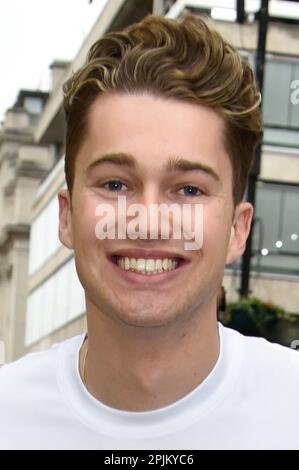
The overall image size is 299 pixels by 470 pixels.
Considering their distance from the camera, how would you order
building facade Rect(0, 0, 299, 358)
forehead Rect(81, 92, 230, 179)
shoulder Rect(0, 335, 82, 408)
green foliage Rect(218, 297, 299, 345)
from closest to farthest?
forehead Rect(81, 92, 230, 179) → shoulder Rect(0, 335, 82, 408) → green foliage Rect(218, 297, 299, 345) → building facade Rect(0, 0, 299, 358)

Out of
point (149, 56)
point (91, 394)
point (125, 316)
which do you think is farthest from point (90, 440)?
point (149, 56)

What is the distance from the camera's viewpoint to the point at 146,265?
1.35 metres

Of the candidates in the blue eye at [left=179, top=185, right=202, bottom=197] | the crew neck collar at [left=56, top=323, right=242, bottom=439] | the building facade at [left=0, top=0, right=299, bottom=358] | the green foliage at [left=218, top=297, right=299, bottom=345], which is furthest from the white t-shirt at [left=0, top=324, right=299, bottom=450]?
the building facade at [left=0, top=0, right=299, bottom=358]

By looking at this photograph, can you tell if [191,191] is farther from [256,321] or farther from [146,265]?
[256,321]

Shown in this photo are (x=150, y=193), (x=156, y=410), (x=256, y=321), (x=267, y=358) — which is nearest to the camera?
(x=150, y=193)

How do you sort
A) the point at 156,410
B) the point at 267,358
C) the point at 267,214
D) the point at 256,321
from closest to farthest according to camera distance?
the point at 156,410
the point at 267,358
the point at 256,321
the point at 267,214

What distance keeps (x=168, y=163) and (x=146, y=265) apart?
0.52ft

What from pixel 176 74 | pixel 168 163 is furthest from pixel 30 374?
pixel 176 74

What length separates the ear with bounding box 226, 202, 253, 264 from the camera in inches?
58.1

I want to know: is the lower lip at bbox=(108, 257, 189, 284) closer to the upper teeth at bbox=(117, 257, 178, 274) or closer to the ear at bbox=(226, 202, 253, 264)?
the upper teeth at bbox=(117, 257, 178, 274)

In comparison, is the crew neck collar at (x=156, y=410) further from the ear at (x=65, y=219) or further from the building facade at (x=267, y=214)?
the building facade at (x=267, y=214)

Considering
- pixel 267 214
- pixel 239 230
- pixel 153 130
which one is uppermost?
pixel 267 214

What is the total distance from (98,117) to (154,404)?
Result: 1.56ft

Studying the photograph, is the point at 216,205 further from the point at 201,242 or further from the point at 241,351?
the point at 241,351
